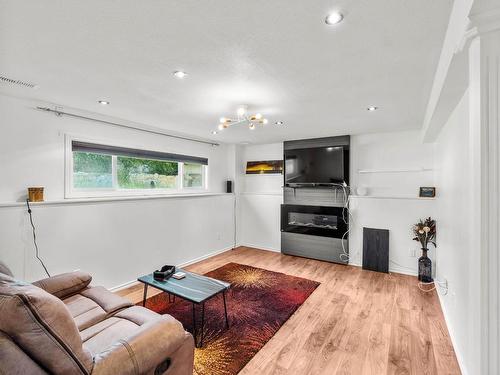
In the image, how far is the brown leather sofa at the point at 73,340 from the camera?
0.97m

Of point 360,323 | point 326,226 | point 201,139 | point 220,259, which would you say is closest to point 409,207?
point 326,226

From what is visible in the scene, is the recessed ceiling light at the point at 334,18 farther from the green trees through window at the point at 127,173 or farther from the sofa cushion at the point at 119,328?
the green trees through window at the point at 127,173

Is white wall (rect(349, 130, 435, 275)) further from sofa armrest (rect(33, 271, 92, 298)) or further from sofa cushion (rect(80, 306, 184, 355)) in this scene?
sofa armrest (rect(33, 271, 92, 298))

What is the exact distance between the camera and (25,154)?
2570 millimetres

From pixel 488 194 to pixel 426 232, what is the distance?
112 inches

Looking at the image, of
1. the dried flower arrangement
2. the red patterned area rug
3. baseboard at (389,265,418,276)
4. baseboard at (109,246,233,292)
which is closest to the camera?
the red patterned area rug

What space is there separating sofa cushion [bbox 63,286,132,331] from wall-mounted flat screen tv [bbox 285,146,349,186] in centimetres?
359

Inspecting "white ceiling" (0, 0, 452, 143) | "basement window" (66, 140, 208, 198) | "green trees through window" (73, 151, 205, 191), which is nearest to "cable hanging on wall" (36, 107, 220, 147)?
"white ceiling" (0, 0, 452, 143)

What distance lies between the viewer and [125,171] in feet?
11.8

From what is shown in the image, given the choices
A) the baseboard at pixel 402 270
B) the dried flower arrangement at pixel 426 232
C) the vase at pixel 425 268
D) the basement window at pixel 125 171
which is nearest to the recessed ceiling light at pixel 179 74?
the basement window at pixel 125 171

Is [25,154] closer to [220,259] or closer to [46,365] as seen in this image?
[46,365]

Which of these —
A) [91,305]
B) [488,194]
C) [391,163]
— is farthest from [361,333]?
[391,163]

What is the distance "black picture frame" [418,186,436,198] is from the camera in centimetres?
361

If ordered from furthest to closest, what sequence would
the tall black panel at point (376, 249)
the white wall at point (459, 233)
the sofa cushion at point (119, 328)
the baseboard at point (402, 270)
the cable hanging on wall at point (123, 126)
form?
the tall black panel at point (376, 249), the baseboard at point (402, 270), the cable hanging on wall at point (123, 126), the white wall at point (459, 233), the sofa cushion at point (119, 328)
